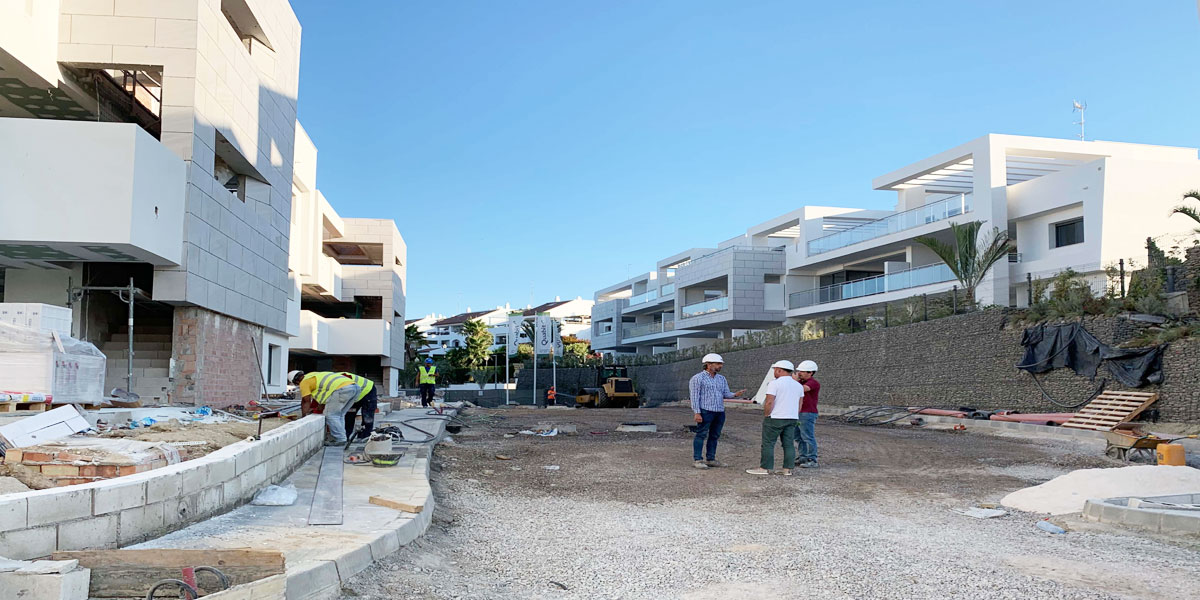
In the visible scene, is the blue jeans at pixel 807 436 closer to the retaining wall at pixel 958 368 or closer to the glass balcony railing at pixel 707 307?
the retaining wall at pixel 958 368

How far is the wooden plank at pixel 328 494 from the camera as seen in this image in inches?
245

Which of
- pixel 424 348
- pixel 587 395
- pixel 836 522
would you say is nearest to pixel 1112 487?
pixel 836 522

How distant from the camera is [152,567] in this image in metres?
4.04

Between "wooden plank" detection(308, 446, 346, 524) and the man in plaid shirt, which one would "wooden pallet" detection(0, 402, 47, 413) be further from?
the man in plaid shirt

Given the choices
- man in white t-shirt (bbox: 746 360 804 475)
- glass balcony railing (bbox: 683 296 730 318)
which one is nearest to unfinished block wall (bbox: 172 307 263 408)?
man in white t-shirt (bbox: 746 360 804 475)

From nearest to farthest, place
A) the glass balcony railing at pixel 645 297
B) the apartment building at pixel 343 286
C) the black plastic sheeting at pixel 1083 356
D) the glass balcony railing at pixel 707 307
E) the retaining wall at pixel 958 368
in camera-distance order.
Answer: the retaining wall at pixel 958 368
the black plastic sheeting at pixel 1083 356
the apartment building at pixel 343 286
the glass balcony railing at pixel 707 307
the glass balcony railing at pixel 645 297

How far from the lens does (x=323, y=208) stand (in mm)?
35188

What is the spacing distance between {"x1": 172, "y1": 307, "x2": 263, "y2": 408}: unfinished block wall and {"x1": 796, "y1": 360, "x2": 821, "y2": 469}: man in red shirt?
11.8 m

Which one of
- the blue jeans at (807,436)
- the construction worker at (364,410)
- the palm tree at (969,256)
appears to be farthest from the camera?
the palm tree at (969,256)

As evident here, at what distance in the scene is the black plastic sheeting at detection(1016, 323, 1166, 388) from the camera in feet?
54.6

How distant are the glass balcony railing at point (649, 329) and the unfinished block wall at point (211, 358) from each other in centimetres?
3594

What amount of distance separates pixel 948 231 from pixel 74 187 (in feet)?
90.5

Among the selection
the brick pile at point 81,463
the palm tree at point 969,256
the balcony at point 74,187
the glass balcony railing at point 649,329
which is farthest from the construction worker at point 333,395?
the glass balcony railing at point 649,329

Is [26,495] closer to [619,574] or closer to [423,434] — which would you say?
[619,574]
